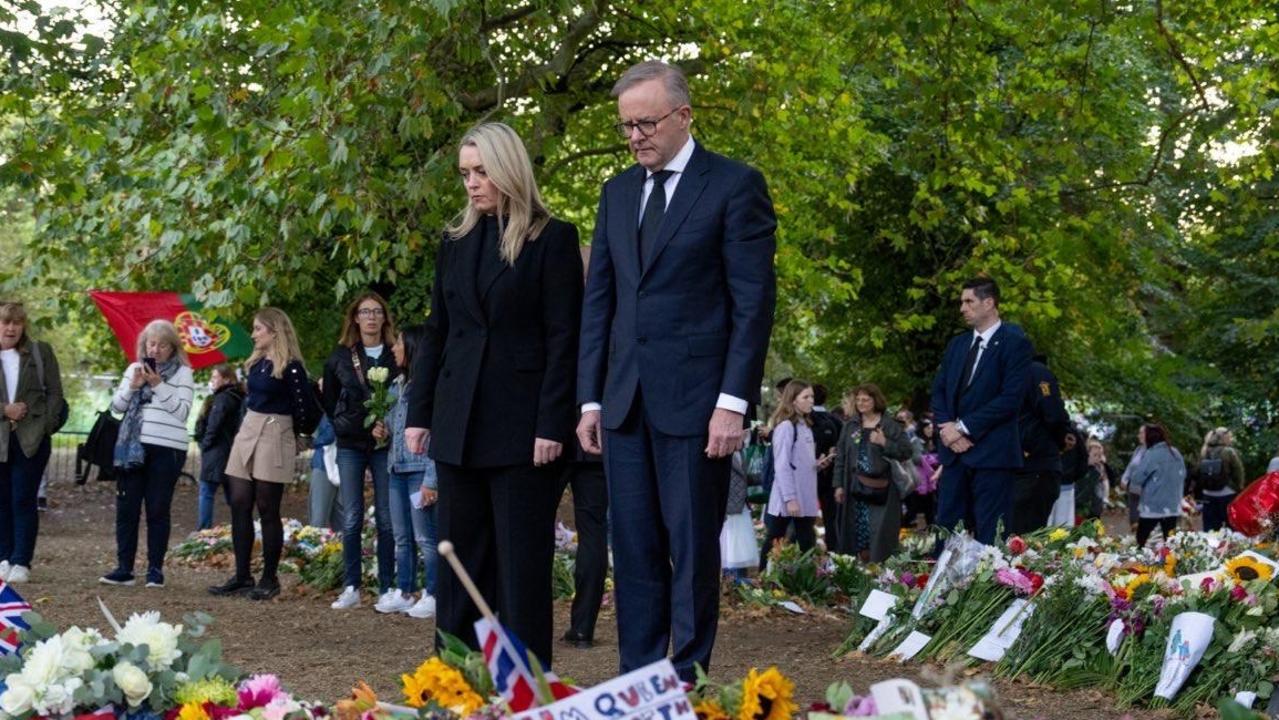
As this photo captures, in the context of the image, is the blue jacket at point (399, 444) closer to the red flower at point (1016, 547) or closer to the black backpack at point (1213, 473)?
the red flower at point (1016, 547)

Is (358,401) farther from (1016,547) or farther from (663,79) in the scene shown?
(663,79)

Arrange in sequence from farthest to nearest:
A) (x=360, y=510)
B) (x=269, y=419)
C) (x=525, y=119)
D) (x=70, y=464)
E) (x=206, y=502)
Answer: (x=70, y=464)
(x=206, y=502)
(x=525, y=119)
(x=269, y=419)
(x=360, y=510)

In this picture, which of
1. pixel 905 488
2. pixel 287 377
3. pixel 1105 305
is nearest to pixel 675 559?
pixel 287 377

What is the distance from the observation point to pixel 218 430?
533 inches

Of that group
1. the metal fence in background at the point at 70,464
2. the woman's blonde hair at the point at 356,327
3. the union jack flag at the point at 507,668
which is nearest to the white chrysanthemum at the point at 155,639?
the union jack flag at the point at 507,668

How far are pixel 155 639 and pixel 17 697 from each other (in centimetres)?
39

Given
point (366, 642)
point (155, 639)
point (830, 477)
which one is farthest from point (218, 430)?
point (155, 639)

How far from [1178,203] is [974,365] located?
2036 centimetres

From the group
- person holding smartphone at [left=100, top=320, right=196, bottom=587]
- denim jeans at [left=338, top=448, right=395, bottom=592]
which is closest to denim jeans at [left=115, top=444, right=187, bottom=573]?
person holding smartphone at [left=100, top=320, right=196, bottom=587]

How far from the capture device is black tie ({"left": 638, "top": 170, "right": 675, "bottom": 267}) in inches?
220

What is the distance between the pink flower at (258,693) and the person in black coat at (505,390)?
1.57 meters

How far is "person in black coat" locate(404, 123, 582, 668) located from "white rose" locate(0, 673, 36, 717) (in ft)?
6.05

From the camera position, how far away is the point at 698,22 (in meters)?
16.1

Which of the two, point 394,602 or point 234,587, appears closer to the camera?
point 394,602
